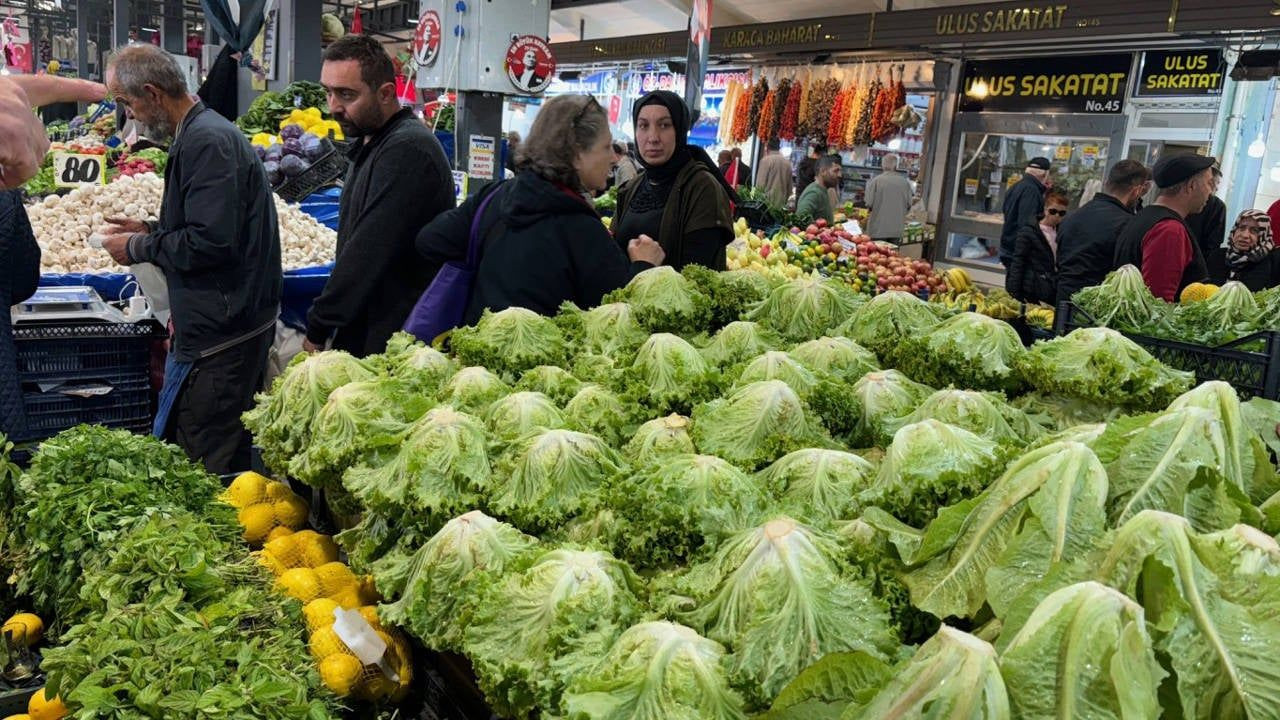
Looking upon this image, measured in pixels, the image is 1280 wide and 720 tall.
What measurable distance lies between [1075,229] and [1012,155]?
4.74 m

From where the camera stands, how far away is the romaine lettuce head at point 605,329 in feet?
9.30

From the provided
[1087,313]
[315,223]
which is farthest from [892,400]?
[315,223]

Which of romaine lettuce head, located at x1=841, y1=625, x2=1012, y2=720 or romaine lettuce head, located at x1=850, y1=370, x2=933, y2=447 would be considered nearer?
romaine lettuce head, located at x1=841, y1=625, x2=1012, y2=720

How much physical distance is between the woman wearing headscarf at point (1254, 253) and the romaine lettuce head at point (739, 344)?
238 inches

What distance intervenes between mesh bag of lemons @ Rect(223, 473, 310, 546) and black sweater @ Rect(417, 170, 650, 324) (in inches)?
38.7

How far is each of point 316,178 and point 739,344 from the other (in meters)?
5.60

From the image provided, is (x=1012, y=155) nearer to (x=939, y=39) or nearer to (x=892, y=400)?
(x=939, y=39)

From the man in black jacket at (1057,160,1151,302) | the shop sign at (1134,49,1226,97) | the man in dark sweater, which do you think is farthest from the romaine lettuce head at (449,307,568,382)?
the shop sign at (1134,49,1226,97)

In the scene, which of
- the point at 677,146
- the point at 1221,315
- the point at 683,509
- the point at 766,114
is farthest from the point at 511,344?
the point at 766,114

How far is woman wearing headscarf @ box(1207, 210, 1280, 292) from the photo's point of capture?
7.04 meters

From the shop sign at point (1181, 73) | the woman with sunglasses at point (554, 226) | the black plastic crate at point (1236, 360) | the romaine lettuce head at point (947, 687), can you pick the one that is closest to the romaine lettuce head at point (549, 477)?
the romaine lettuce head at point (947, 687)

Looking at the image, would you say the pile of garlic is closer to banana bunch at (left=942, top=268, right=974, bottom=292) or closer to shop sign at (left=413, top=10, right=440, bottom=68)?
shop sign at (left=413, top=10, right=440, bottom=68)

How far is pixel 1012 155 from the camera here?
10516 mm

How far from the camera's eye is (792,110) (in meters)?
11.8
